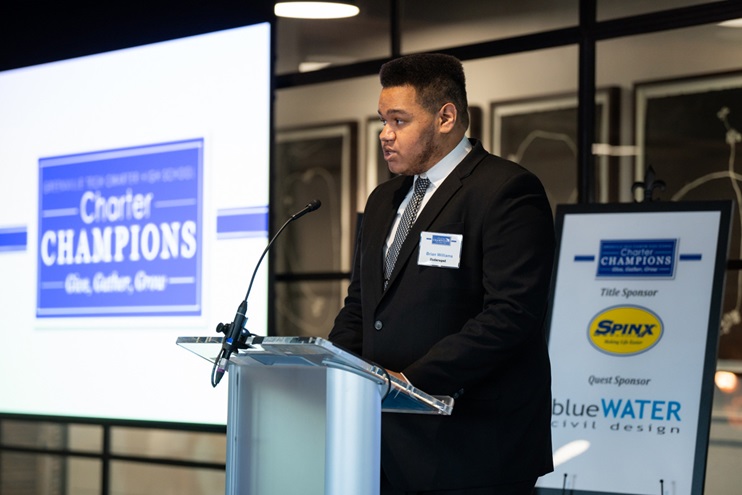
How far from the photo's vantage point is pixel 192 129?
5012 mm

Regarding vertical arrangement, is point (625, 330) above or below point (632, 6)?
below

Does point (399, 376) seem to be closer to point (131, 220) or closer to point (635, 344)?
point (635, 344)

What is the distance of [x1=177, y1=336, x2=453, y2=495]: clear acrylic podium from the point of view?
6.20 feet

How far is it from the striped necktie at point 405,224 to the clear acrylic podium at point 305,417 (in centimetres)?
48

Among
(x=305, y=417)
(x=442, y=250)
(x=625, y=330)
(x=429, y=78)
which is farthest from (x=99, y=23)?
(x=305, y=417)

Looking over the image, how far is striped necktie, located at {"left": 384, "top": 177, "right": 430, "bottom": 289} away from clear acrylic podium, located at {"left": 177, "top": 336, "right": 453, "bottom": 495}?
0.48 m

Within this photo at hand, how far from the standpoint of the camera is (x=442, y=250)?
2.31 metres

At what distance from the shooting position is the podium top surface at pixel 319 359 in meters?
1.83

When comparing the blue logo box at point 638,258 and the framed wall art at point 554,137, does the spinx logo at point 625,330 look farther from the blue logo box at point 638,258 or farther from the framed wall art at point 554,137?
the framed wall art at point 554,137

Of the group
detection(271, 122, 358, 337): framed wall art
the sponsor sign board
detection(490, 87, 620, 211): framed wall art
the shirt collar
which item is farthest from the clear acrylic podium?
detection(271, 122, 358, 337): framed wall art

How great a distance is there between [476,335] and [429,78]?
0.63m

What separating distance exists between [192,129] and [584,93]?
1.83 m

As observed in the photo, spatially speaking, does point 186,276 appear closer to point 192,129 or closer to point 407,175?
point 192,129

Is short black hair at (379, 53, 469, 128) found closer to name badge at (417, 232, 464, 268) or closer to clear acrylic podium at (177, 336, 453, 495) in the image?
name badge at (417, 232, 464, 268)
